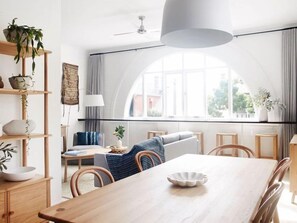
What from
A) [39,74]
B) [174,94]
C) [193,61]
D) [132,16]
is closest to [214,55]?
[193,61]

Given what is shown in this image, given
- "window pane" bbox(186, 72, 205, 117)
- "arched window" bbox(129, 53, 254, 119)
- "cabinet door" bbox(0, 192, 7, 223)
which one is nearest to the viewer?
"cabinet door" bbox(0, 192, 7, 223)

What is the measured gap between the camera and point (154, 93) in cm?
743

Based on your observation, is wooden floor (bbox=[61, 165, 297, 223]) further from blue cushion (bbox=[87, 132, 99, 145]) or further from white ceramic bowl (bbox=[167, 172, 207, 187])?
blue cushion (bbox=[87, 132, 99, 145])

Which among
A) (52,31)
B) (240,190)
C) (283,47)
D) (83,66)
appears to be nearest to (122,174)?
(52,31)

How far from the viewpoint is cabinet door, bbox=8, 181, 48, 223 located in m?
2.30

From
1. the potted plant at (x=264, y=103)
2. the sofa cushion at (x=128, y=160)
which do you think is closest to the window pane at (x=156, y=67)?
the potted plant at (x=264, y=103)

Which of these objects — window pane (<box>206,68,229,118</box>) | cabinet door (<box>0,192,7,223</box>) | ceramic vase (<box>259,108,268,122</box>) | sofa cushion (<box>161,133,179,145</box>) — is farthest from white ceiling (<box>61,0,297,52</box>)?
cabinet door (<box>0,192,7,223</box>)

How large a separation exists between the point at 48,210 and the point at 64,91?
5707 millimetres

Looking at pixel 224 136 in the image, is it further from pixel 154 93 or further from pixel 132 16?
pixel 132 16

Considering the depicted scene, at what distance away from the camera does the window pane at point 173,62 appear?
23.0 ft

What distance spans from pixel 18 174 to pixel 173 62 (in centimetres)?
531

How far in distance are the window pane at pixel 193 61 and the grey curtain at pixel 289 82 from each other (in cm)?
185

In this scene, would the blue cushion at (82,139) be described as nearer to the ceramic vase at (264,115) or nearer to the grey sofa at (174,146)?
the grey sofa at (174,146)

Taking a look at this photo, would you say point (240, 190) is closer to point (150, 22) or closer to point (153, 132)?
point (150, 22)
